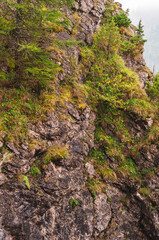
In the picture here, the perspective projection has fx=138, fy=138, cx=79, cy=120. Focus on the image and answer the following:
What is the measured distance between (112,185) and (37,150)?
20.6ft

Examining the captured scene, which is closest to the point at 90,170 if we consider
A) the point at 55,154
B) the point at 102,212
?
the point at 102,212

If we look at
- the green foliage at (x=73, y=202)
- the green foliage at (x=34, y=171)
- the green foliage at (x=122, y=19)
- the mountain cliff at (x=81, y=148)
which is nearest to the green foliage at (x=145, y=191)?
the mountain cliff at (x=81, y=148)

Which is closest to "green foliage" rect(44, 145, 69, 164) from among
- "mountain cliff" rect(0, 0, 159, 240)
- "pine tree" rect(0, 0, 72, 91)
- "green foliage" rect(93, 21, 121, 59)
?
"mountain cliff" rect(0, 0, 159, 240)

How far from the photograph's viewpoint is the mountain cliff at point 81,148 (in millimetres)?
5992

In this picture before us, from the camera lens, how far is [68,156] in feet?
25.7

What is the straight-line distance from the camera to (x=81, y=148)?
8.94 metres

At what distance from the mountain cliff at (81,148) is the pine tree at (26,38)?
0.41 m

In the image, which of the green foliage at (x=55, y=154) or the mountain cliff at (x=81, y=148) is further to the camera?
the green foliage at (x=55, y=154)

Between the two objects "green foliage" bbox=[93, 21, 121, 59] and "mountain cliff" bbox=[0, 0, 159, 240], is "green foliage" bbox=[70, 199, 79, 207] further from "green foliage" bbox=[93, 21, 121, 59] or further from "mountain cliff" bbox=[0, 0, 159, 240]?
"green foliage" bbox=[93, 21, 121, 59]

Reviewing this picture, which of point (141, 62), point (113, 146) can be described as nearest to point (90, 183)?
point (113, 146)

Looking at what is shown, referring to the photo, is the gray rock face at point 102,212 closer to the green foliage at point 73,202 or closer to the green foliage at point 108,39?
the green foliage at point 73,202

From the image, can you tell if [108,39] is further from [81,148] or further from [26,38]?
[81,148]

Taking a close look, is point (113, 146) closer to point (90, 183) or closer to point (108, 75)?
point (90, 183)

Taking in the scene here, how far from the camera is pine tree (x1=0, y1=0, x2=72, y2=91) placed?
19.6ft
